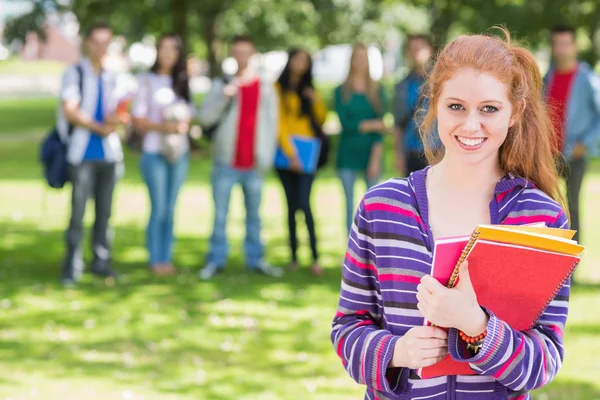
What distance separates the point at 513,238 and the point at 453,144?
15.6 inches

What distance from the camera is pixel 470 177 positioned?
93.2 inches

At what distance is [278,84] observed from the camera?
9141mm

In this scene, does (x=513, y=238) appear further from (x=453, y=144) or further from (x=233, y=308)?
(x=233, y=308)

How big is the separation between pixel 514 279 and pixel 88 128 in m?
6.87

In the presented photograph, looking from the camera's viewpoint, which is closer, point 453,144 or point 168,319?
point 453,144

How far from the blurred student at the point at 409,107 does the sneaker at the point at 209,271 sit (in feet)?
6.89

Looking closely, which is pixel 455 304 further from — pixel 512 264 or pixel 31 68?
pixel 31 68

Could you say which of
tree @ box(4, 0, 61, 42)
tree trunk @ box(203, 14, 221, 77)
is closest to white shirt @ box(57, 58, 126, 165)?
tree @ box(4, 0, 61, 42)

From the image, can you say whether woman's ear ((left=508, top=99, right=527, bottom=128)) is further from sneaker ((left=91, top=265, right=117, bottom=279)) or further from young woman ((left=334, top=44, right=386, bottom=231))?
sneaker ((left=91, top=265, right=117, bottom=279))

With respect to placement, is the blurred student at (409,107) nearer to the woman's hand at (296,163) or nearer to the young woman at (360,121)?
the young woman at (360,121)

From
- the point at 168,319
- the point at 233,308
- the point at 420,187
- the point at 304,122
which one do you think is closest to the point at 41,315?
the point at 168,319

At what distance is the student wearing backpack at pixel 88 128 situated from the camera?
8484 millimetres

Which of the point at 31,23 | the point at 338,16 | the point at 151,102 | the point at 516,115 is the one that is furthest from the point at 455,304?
the point at 31,23

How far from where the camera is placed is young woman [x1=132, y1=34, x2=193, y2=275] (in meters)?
8.81
